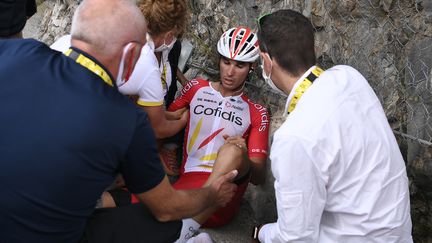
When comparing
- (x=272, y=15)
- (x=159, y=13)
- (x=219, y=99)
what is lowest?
(x=219, y=99)

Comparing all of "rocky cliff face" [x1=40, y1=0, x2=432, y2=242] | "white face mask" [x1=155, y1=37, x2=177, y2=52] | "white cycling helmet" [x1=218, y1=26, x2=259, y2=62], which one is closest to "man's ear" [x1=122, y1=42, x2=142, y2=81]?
"white face mask" [x1=155, y1=37, x2=177, y2=52]

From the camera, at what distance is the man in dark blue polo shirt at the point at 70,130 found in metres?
2.12

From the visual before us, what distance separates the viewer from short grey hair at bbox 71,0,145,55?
2.36m

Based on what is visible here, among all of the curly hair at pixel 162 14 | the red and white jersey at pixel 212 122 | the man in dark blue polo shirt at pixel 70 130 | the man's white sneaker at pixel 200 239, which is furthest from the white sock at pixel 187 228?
the curly hair at pixel 162 14

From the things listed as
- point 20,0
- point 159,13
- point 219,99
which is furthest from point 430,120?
point 20,0

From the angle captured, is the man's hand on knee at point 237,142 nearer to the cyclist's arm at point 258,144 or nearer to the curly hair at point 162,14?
the cyclist's arm at point 258,144

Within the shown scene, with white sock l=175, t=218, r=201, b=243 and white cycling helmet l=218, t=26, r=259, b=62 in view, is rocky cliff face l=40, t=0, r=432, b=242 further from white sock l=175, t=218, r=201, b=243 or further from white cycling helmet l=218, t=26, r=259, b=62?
white sock l=175, t=218, r=201, b=243

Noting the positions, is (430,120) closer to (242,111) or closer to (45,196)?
(242,111)

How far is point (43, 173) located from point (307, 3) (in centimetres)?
277

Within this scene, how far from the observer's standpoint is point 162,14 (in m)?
3.86

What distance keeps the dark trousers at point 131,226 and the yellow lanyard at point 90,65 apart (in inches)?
33.9

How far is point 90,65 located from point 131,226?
98 centimetres

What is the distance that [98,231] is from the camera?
2715 millimetres

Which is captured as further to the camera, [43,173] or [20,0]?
[20,0]
